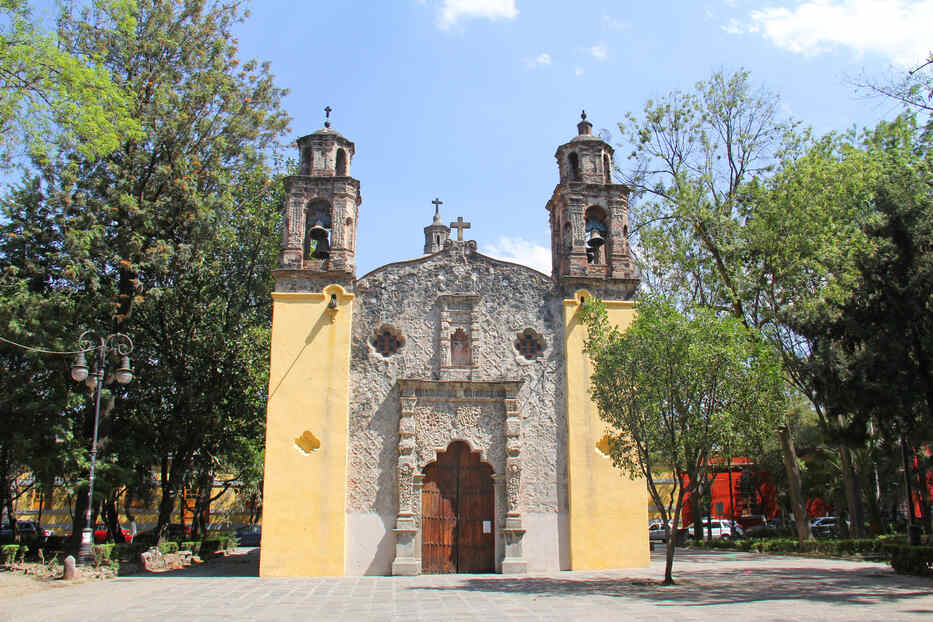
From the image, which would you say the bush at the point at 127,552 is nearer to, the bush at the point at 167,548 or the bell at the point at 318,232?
the bush at the point at 167,548

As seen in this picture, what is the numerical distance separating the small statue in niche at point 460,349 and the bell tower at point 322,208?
306 cm

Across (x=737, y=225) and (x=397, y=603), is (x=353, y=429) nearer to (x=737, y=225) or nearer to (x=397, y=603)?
(x=397, y=603)

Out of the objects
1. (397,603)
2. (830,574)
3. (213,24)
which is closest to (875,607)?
(830,574)

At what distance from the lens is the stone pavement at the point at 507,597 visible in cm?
1031

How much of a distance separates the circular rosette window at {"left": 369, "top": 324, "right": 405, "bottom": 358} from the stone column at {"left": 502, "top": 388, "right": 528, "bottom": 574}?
303 centimetres

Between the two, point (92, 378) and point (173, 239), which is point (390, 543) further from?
point (173, 239)

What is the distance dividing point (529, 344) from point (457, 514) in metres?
4.62

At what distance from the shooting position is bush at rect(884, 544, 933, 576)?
1433cm

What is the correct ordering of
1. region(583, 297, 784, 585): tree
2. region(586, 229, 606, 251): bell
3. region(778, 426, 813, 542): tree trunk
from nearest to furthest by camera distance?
region(583, 297, 784, 585): tree → region(586, 229, 606, 251): bell → region(778, 426, 813, 542): tree trunk

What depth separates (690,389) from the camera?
13812 millimetres

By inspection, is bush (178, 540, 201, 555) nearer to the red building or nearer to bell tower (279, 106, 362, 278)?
bell tower (279, 106, 362, 278)

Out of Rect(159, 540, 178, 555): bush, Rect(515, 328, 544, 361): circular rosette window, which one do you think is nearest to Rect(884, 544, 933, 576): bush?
Rect(515, 328, 544, 361): circular rosette window

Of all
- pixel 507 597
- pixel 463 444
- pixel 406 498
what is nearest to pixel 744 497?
pixel 463 444

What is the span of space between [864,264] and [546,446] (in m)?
8.25
